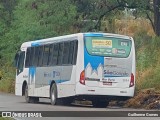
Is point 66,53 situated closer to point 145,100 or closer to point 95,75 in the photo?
point 95,75

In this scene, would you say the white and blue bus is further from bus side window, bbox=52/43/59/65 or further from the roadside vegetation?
the roadside vegetation

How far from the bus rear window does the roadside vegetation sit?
3419 mm

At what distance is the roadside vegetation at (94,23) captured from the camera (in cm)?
3239

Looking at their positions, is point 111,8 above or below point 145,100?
above

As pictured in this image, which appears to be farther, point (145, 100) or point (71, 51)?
point (145, 100)

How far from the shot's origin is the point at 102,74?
Result: 84.5 feet

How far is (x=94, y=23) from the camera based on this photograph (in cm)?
3884

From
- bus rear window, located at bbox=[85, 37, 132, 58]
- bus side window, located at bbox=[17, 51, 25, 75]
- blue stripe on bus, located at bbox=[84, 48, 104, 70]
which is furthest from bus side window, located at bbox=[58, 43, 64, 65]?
bus side window, located at bbox=[17, 51, 25, 75]

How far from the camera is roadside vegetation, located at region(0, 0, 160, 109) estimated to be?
3239 cm

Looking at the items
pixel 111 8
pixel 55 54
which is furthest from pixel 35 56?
pixel 111 8

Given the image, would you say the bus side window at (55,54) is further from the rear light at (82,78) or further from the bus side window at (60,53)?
the rear light at (82,78)

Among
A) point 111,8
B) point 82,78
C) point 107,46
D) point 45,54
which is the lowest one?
point 82,78

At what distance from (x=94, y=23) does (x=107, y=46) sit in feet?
41.8

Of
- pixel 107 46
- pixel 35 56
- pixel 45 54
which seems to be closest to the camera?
pixel 107 46
